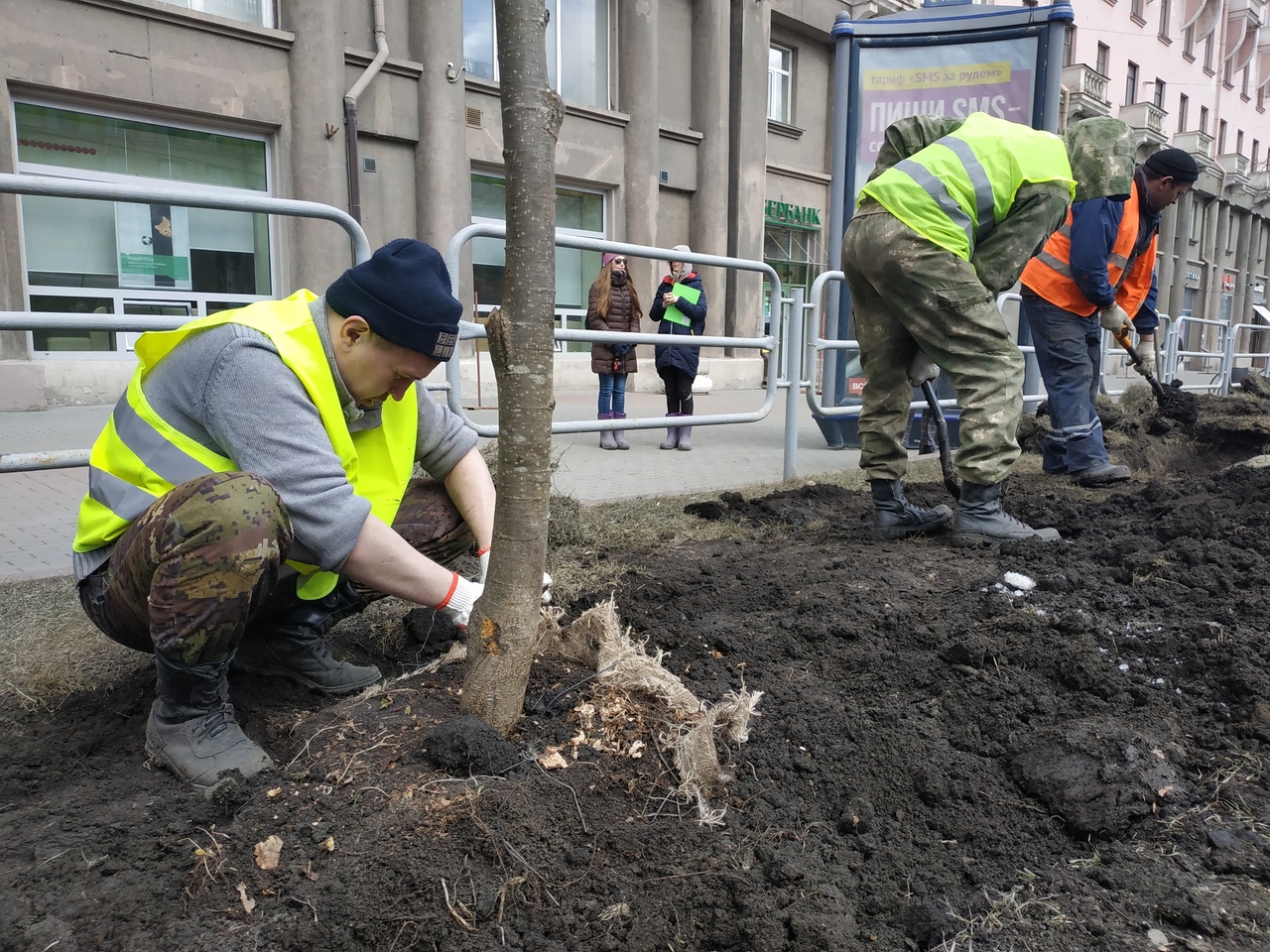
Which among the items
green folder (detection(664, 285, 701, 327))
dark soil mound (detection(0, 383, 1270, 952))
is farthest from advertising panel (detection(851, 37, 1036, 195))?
dark soil mound (detection(0, 383, 1270, 952))

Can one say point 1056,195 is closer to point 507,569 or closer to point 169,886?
point 507,569

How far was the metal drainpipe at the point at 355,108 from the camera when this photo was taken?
10.1m

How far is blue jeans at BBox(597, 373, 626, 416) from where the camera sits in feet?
24.4

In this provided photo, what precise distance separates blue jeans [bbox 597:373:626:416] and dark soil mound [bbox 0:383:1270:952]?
4991 millimetres

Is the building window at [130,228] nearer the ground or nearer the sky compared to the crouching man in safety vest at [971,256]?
nearer the sky

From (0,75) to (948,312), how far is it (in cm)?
897

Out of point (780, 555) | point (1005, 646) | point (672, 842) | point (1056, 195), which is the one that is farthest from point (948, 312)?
point (672, 842)

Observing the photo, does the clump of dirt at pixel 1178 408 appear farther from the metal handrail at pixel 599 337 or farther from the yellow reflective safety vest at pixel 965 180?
the yellow reflective safety vest at pixel 965 180

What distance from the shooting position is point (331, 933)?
1337 mm

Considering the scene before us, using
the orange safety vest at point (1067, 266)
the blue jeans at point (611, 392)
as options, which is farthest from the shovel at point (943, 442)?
the blue jeans at point (611, 392)

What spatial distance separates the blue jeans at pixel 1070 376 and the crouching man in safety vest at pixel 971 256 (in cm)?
159

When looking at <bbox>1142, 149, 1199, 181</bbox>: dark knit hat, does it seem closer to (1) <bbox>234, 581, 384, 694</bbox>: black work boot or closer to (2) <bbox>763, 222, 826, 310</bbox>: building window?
(1) <bbox>234, 581, 384, 694</bbox>: black work boot

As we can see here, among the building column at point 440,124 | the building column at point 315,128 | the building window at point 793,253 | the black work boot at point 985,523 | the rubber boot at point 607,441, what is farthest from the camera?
the building window at point 793,253

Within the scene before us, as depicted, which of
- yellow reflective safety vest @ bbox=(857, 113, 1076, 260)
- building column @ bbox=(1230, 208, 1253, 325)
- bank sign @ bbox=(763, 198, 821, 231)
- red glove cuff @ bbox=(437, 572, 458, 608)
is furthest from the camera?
building column @ bbox=(1230, 208, 1253, 325)
